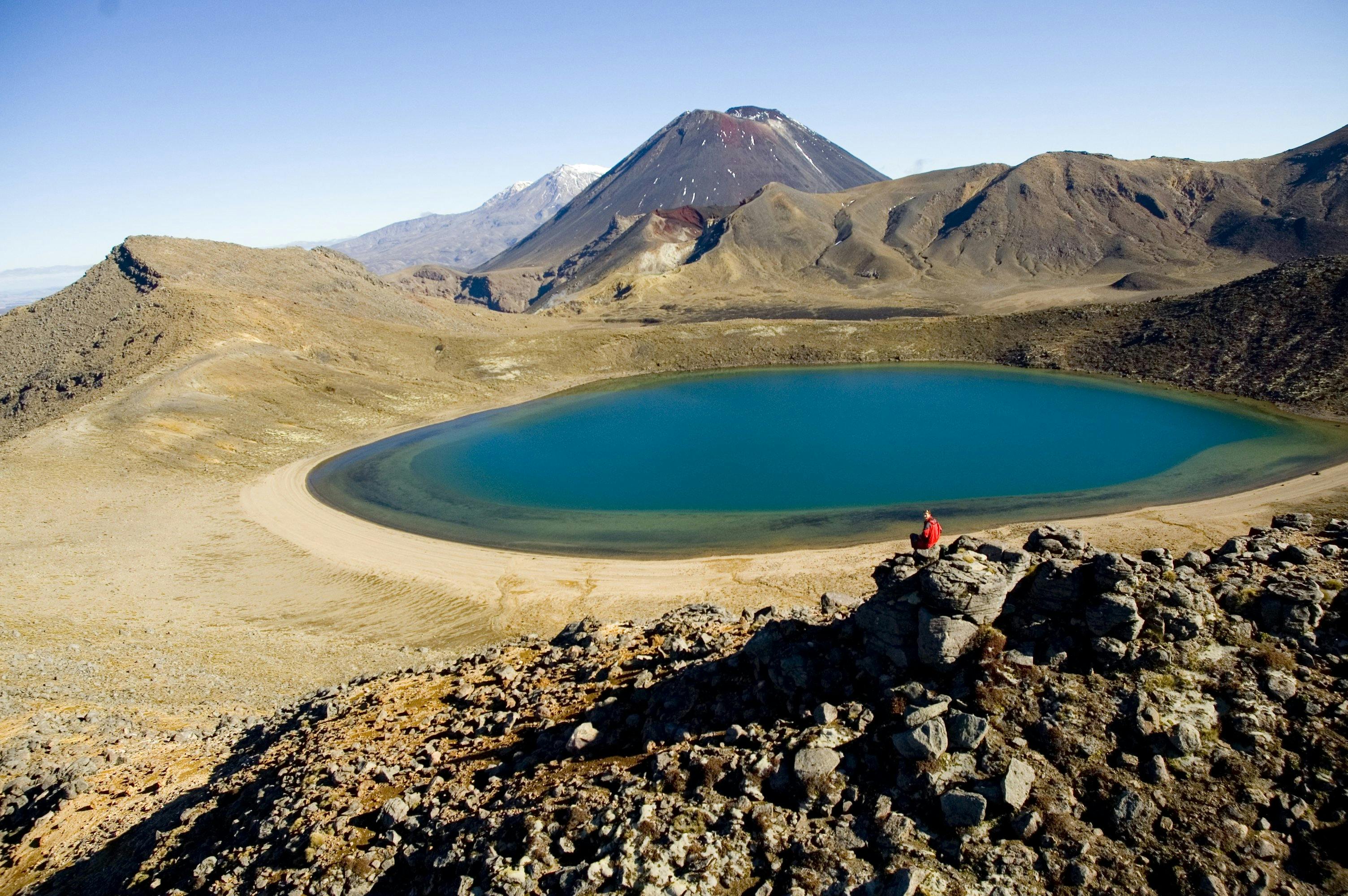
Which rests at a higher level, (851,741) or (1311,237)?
(1311,237)

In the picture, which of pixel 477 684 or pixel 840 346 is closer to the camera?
pixel 477 684

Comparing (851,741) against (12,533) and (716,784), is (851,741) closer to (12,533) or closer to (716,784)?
(716,784)

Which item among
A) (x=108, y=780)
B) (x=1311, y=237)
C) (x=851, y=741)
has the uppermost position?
(x=1311, y=237)

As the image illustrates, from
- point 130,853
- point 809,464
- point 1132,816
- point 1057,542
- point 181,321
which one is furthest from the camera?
point 181,321

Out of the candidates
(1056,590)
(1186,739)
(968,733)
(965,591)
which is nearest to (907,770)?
(968,733)

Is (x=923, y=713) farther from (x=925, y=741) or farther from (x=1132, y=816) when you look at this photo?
(x=1132, y=816)

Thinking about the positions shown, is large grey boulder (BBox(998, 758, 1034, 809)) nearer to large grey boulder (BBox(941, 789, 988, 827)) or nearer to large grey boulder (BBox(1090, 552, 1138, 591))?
large grey boulder (BBox(941, 789, 988, 827))

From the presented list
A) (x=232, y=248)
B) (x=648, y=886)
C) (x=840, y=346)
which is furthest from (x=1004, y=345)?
(x=232, y=248)
